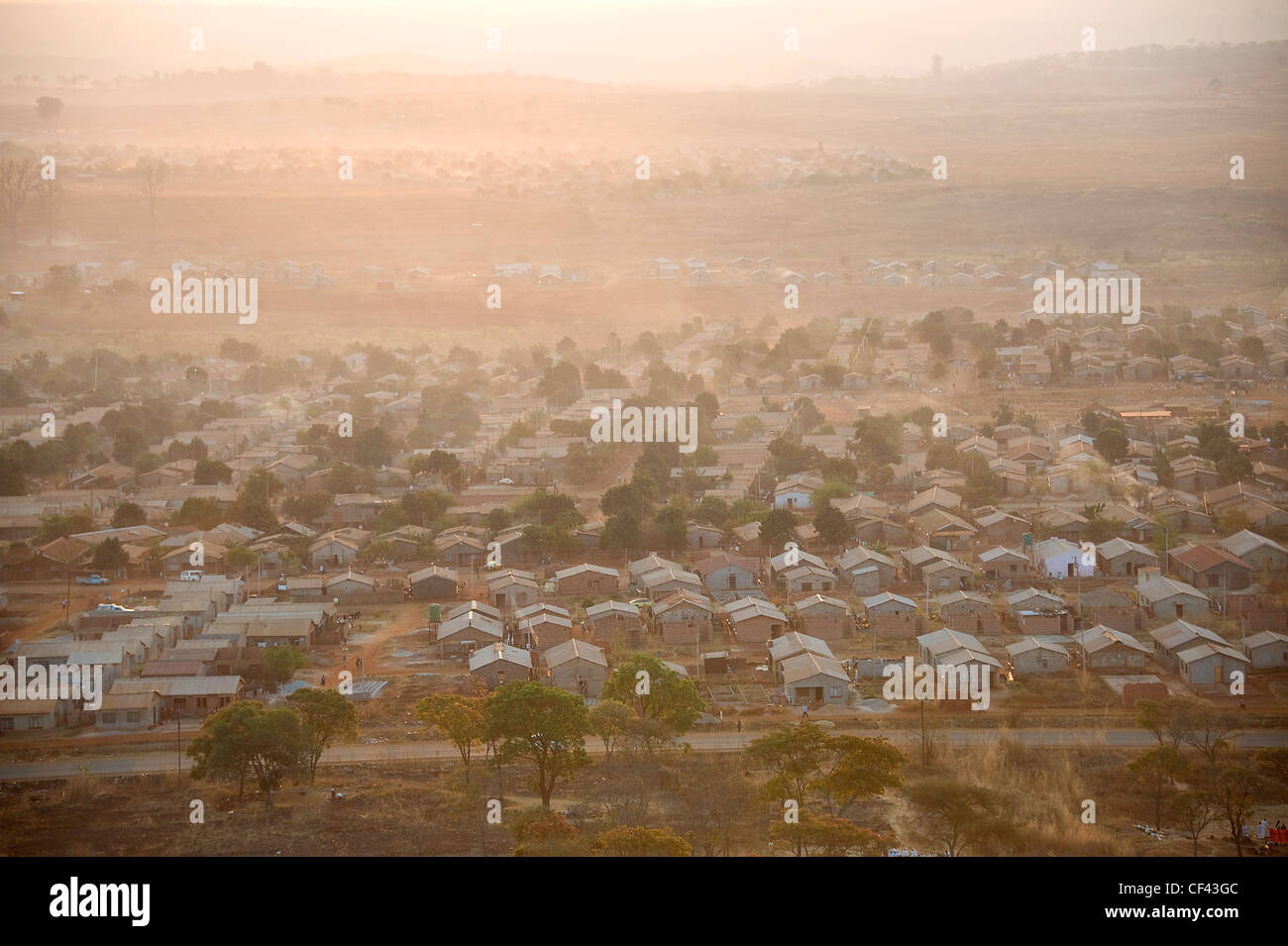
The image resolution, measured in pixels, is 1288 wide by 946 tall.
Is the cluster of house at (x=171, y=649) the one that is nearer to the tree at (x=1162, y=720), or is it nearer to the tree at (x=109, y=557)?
the tree at (x=109, y=557)

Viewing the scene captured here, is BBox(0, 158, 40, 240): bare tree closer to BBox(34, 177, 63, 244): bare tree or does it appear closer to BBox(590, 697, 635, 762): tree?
BBox(34, 177, 63, 244): bare tree

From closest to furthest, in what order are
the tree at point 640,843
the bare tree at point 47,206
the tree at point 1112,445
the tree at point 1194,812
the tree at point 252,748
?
the tree at point 640,843 → the tree at point 1194,812 → the tree at point 252,748 → the tree at point 1112,445 → the bare tree at point 47,206

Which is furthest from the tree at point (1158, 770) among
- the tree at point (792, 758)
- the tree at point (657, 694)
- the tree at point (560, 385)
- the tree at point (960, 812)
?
the tree at point (560, 385)

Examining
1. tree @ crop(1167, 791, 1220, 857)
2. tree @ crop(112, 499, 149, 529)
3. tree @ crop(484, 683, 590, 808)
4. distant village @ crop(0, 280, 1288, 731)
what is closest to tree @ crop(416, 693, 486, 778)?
tree @ crop(484, 683, 590, 808)

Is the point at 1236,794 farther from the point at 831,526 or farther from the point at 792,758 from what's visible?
the point at 831,526

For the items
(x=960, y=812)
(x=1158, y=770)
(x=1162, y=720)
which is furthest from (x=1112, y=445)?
(x=960, y=812)
